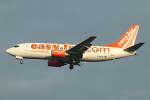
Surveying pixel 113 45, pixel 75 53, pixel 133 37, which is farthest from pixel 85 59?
pixel 133 37

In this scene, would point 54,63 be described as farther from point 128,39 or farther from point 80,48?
point 128,39

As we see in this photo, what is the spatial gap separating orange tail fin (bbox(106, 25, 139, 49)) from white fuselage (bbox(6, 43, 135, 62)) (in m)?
2.28

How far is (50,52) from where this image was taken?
63.5 metres

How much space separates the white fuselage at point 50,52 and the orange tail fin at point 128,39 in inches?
89.9

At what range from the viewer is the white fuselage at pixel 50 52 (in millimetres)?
63469

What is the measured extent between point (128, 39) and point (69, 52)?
13.0 metres

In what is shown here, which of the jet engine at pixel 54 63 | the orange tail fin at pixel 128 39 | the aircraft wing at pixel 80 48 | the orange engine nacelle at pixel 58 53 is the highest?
the orange tail fin at pixel 128 39

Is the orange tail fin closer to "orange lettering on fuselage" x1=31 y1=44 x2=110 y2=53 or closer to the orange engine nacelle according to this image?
"orange lettering on fuselage" x1=31 y1=44 x2=110 y2=53

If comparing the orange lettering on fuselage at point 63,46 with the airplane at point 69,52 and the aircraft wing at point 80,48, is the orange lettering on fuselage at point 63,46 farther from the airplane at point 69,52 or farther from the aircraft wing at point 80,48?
the aircraft wing at point 80,48

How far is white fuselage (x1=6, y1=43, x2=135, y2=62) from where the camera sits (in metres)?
63.5

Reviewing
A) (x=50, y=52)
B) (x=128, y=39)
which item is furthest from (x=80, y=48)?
(x=128, y=39)

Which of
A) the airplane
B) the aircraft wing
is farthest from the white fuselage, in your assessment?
the aircraft wing

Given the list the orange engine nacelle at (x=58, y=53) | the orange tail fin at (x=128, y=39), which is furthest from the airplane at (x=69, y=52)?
the orange tail fin at (x=128, y=39)

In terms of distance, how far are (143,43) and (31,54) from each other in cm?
1884
